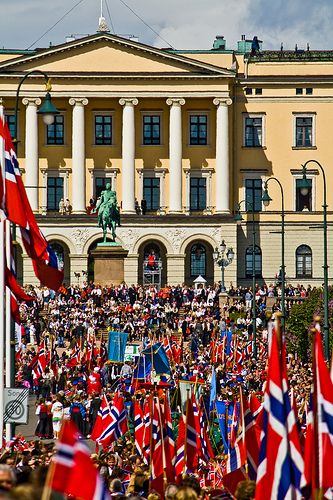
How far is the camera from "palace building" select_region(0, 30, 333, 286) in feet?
296

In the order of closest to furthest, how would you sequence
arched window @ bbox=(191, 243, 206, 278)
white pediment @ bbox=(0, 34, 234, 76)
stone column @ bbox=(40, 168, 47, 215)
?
white pediment @ bbox=(0, 34, 234, 76) < stone column @ bbox=(40, 168, 47, 215) < arched window @ bbox=(191, 243, 206, 278)

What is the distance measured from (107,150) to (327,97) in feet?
38.3

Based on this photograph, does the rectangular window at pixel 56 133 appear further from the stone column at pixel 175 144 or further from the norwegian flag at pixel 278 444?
the norwegian flag at pixel 278 444

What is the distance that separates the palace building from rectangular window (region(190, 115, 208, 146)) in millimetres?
52

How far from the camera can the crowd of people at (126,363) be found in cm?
1944

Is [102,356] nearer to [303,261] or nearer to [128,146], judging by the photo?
[303,261]

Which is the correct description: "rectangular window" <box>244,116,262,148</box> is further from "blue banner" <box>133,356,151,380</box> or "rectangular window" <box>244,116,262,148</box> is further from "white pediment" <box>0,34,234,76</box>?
"blue banner" <box>133,356,151,380</box>

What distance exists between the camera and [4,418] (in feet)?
79.7

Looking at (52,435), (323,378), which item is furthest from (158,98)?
(323,378)

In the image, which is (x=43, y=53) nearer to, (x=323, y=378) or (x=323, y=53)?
(x=323, y=53)

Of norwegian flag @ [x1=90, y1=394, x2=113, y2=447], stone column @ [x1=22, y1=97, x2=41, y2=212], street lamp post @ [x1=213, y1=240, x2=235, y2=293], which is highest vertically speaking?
stone column @ [x1=22, y1=97, x2=41, y2=212]

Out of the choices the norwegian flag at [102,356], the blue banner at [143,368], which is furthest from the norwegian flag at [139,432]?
the norwegian flag at [102,356]

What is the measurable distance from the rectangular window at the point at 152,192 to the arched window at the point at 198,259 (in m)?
3.02

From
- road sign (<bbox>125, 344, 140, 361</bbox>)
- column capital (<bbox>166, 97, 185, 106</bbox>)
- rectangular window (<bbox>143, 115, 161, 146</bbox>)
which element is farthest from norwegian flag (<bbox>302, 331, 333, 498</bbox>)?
rectangular window (<bbox>143, 115, 161, 146</bbox>)
